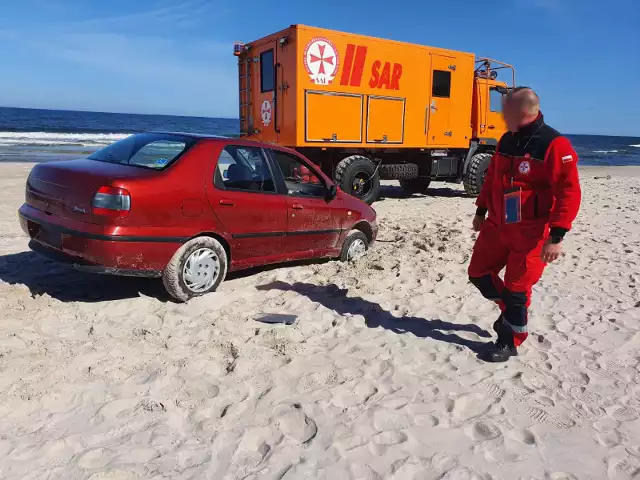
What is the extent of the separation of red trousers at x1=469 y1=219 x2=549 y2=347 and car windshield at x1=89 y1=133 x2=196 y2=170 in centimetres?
262

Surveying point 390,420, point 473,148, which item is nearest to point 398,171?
point 473,148

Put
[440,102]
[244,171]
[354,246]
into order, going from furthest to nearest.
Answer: [440,102], [354,246], [244,171]

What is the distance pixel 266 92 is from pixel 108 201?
262 inches

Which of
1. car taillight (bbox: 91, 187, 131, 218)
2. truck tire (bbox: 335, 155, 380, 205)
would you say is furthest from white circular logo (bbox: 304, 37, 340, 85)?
car taillight (bbox: 91, 187, 131, 218)

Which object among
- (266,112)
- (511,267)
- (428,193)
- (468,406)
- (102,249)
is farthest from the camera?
(428,193)

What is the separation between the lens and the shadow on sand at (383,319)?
154 inches

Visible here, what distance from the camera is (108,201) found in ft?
12.8

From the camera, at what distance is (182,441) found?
99.2 inches

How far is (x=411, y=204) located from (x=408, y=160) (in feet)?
3.47

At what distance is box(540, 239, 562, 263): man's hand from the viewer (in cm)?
307

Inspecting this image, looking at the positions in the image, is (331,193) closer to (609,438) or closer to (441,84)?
(609,438)

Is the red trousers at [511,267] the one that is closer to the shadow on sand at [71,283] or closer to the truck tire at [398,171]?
the shadow on sand at [71,283]

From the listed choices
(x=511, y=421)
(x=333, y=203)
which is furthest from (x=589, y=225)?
(x=511, y=421)

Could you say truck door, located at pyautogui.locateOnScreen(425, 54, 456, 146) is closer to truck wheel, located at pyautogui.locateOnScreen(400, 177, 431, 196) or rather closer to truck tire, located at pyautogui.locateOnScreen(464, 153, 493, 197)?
truck tire, located at pyautogui.locateOnScreen(464, 153, 493, 197)
